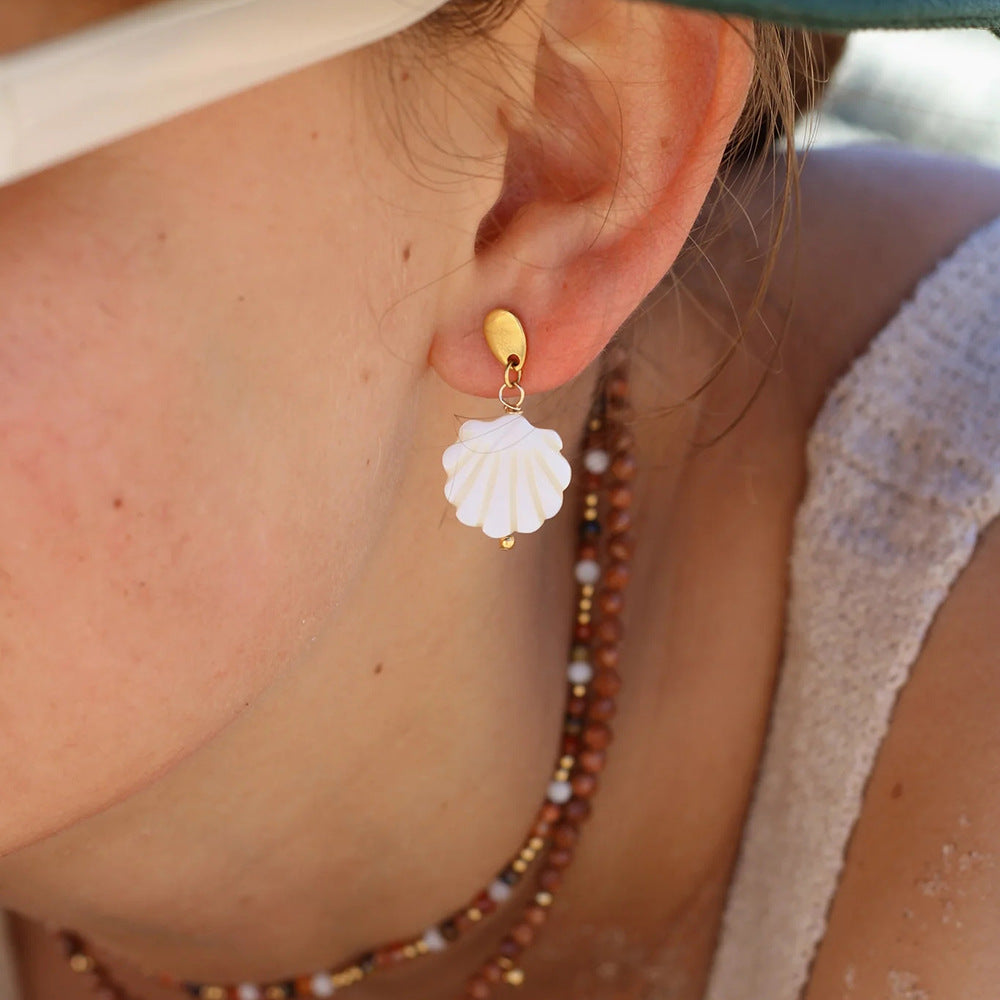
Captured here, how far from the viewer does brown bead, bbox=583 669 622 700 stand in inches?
43.4

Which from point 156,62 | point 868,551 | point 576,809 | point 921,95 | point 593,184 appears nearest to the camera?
point 156,62

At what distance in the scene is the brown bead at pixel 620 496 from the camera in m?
1.07

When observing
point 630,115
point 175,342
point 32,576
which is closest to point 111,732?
point 32,576

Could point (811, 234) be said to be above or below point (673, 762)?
above

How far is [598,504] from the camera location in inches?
42.6

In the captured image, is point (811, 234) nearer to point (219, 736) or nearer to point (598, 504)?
point (598, 504)

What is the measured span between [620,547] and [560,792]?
23 centimetres

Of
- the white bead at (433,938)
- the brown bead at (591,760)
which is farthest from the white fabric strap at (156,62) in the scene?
the white bead at (433,938)

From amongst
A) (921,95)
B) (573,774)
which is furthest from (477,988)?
(921,95)

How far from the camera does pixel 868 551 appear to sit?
1.03 metres

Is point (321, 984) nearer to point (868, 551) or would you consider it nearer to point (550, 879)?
point (550, 879)

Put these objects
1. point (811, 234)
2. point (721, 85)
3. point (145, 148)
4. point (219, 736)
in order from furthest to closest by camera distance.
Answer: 1. point (811, 234)
2. point (219, 736)
3. point (721, 85)
4. point (145, 148)

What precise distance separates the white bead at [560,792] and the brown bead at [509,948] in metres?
0.15

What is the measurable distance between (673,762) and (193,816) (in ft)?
1.38
